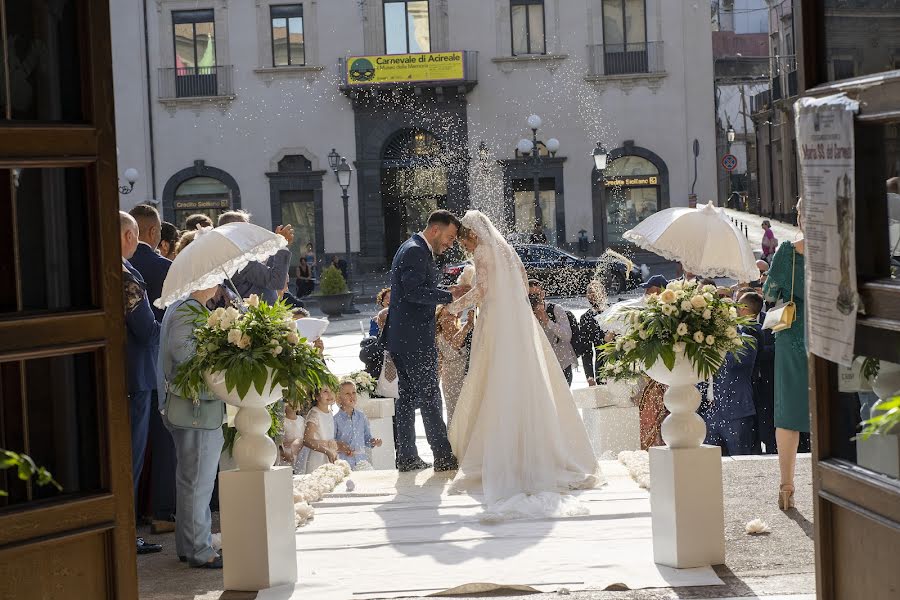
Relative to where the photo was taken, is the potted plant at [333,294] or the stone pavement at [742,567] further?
the potted plant at [333,294]

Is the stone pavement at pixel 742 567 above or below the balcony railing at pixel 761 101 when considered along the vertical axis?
below

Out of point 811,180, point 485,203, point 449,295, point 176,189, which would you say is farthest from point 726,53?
point 811,180

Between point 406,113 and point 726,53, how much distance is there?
33.8 metres

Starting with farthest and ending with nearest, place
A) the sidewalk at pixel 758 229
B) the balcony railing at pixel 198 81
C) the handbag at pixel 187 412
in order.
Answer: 1. the sidewalk at pixel 758 229
2. the balcony railing at pixel 198 81
3. the handbag at pixel 187 412

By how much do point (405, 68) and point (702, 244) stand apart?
28.0 metres

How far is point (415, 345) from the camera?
30.2 ft

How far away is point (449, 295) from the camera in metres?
9.11

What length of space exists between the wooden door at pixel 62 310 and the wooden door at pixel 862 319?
236 cm

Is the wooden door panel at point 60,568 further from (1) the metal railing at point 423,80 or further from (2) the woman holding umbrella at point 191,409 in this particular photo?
(1) the metal railing at point 423,80

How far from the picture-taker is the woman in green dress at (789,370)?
7.22 m

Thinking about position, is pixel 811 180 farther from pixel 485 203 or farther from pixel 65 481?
pixel 485 203

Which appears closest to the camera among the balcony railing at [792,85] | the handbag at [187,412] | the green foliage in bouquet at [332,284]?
the handbag at [187,412]

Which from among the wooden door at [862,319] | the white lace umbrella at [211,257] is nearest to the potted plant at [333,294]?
the white lace umbrella at [211,257]

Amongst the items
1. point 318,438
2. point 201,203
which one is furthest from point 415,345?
point 201,203
